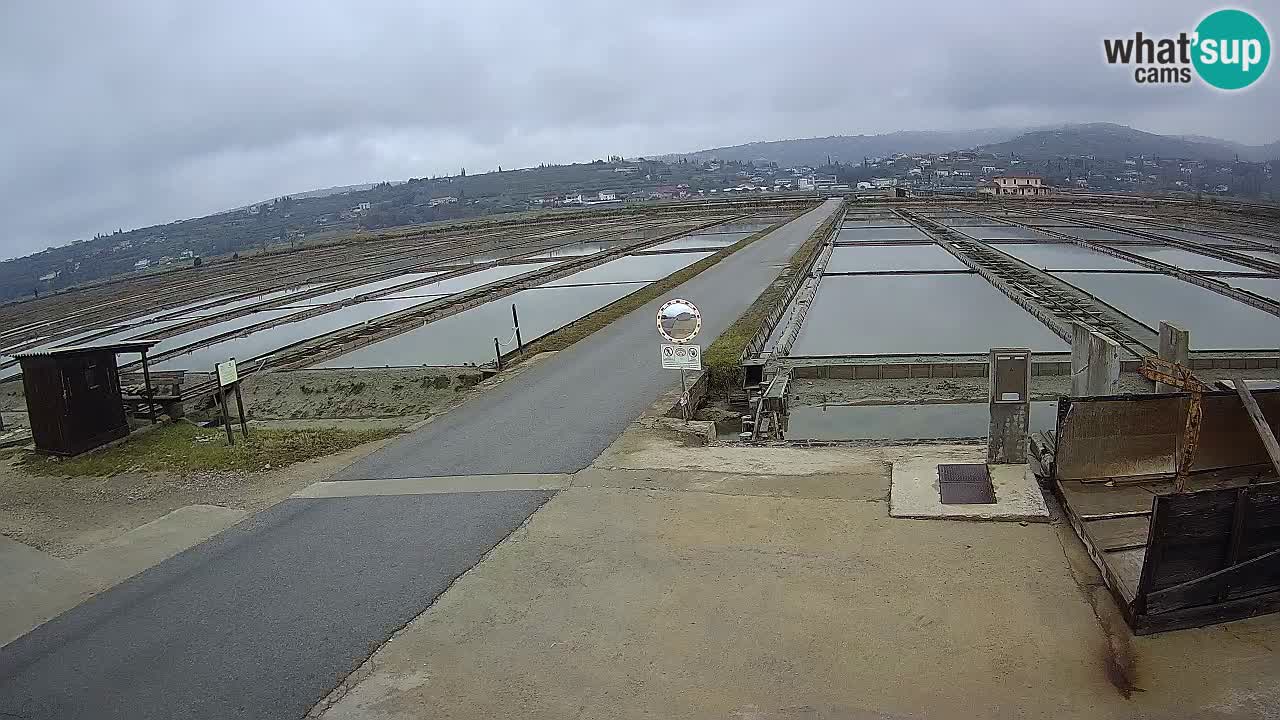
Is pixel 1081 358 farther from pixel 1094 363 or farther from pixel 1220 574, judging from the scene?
pixel 1220 574

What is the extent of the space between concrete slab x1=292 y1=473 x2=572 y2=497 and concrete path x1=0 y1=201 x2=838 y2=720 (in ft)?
0.10

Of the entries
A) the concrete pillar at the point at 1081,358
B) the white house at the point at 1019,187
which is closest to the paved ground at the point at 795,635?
the concrete pillar at the point at 1081,358

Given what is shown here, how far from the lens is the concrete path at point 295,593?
4586 mm

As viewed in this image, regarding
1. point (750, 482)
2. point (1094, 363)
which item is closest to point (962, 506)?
point (750, 482)

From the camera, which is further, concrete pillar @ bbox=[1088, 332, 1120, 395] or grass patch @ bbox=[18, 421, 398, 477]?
grass patch @ bbox=[18, 421, 398, 477]

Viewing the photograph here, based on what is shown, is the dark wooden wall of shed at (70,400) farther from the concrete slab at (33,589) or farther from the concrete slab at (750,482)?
the concrete slab at (750,482)

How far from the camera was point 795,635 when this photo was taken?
469 cm

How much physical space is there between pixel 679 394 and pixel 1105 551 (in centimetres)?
595

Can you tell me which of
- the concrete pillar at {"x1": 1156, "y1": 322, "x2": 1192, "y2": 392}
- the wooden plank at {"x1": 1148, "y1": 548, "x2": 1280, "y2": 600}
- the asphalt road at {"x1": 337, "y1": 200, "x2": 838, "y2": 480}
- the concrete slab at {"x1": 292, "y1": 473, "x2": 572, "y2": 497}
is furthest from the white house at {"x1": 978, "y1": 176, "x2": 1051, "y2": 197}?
the wooden plank at {"x1": 1148, "y1": 548, "x2": 1280, "y2": 600}

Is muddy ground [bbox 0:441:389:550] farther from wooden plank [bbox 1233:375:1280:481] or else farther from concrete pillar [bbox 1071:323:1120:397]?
wooden plank [bbox 1233:375:1280:481]

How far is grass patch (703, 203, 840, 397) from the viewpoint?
12.5 metres

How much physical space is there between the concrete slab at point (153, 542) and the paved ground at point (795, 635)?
114 inches

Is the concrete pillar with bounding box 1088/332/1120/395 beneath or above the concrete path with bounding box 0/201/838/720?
above

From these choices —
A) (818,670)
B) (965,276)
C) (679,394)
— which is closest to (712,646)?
(818,670)
